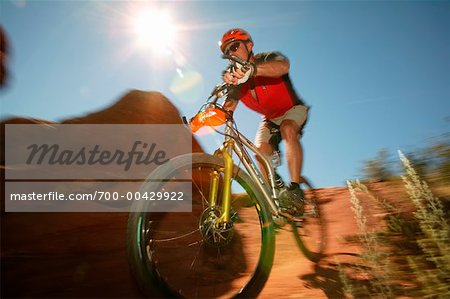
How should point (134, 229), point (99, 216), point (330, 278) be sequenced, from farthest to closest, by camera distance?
point (99, 216) → point (330, 278) → point (134, 229)

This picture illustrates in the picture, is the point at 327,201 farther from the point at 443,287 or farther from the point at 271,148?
the point at 443,287

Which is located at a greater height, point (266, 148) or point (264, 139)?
point (264, 139)

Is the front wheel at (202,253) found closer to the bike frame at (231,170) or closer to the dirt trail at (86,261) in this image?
the bike frame at (231,170)

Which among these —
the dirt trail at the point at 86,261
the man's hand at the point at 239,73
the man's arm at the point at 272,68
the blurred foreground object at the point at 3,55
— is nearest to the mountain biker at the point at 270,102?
the man's arm at the point at 272,68

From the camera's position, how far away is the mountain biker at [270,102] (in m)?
3.26

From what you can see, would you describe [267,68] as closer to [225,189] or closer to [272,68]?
[272,68]

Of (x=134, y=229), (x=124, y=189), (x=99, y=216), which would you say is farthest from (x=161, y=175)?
(x=124, y=189)

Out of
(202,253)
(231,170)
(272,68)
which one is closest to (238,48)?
(272,68)

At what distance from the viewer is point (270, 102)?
13.1 feet

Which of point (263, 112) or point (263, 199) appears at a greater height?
point (263, 112)

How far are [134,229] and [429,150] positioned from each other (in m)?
5.23

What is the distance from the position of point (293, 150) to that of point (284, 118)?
534mm

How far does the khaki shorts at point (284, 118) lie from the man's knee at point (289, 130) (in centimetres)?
9

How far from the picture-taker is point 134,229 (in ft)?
7.07
